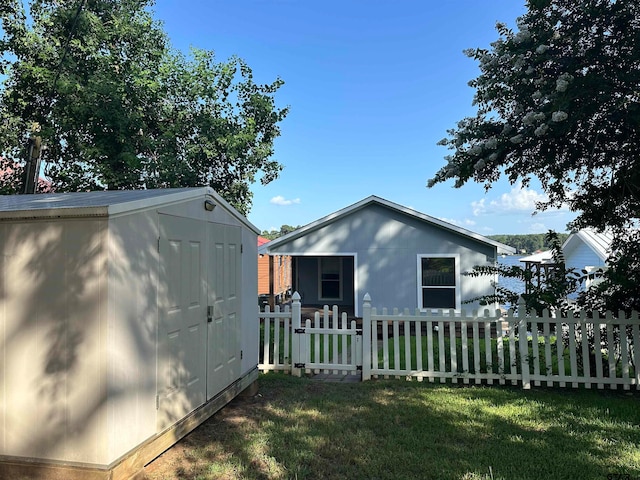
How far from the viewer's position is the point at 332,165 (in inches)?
819

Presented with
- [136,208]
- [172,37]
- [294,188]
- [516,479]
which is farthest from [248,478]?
[172,37]

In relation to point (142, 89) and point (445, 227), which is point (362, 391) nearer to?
point (445, 227)

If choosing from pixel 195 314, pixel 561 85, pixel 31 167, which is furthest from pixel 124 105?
pixel 561 85

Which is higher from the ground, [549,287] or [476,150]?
[476,150]

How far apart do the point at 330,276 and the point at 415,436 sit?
1175 centimetres

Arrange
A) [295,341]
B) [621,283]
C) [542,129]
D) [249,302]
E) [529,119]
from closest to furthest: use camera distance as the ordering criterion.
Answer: [542,129], [529,119], [621,283], [249,302], [295,341]

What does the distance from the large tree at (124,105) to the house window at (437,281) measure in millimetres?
8119

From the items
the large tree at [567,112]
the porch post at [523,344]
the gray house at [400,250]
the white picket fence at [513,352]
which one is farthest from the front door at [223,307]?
the gray house at [400,250]

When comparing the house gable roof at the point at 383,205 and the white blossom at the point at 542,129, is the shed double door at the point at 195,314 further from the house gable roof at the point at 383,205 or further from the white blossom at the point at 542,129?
the house gable roof at the point at 383,205

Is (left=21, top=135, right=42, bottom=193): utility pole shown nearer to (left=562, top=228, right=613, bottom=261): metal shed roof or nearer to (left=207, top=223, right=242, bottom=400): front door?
(left=207, top=223, right=242, bottom=400): front door

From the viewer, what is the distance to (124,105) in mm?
15164

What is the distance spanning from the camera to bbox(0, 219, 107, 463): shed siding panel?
292cm

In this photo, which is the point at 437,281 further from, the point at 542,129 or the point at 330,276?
the point at 542,129

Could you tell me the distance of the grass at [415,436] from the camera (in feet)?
11.3
